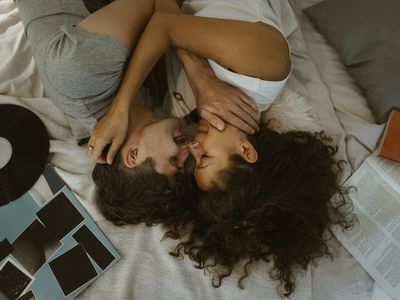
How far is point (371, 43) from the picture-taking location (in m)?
1.26

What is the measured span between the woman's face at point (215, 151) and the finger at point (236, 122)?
0.01 m

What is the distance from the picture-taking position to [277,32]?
3.46 ft

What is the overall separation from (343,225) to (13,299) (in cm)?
92

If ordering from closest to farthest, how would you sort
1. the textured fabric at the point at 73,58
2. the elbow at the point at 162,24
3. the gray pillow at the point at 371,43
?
the textured fabric at the point at 73,58, the elbow at the point at 162,24, the gray pillow at the point at 371,43

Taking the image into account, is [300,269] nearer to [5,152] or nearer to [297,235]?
[297,235]

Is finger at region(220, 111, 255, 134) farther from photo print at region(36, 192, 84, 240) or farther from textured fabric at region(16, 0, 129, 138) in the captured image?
photo print at region(36, 192, 84, 240)

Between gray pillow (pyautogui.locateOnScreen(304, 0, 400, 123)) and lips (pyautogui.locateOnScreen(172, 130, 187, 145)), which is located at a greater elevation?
lips (pyautogui.locateOnScreen(172, 130, 187, 145))

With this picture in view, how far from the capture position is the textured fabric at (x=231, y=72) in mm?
1075

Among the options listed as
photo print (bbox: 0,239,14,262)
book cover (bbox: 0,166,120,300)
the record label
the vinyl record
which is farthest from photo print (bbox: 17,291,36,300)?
the record label

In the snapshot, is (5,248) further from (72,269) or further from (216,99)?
(216,99)

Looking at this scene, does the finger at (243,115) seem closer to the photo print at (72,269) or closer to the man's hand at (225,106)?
the man's hand at (225,106)

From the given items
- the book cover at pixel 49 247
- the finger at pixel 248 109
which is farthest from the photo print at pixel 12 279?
the finger at pixel 248 109

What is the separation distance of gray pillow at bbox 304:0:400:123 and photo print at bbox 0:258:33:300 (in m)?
1.14

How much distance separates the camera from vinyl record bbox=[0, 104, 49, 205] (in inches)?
43.6
